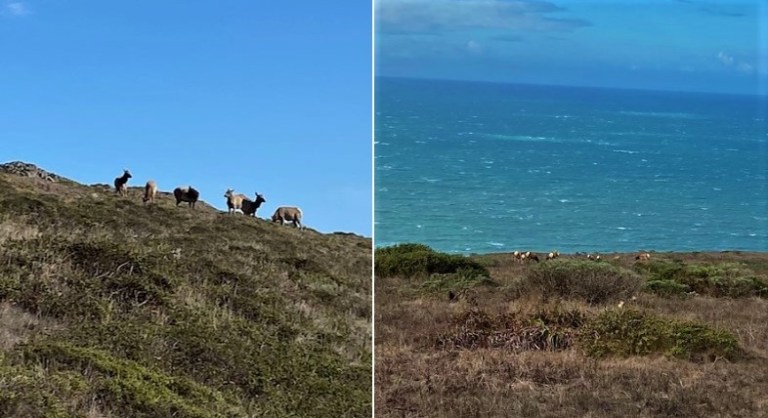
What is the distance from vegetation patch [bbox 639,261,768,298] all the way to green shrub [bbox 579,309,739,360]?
1325 mm

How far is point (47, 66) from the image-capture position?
482 centimetres

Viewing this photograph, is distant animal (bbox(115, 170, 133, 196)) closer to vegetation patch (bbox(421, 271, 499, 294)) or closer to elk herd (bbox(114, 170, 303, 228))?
elk herd (bbox(114, 170, 303, 228))

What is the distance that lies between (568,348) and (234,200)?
6.19 metres

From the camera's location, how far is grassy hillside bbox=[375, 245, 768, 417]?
2623 mm

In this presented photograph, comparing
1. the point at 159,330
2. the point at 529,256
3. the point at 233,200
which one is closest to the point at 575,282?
the point at 159,330

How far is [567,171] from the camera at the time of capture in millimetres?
6625

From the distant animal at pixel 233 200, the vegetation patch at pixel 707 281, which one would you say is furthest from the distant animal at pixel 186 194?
the vegetation patch at pixel 707 281

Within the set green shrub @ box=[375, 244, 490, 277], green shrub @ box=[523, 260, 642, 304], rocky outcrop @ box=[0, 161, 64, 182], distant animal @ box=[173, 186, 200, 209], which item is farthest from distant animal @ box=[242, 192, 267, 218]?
green shrub @ box=[523, 260, 642, 304]

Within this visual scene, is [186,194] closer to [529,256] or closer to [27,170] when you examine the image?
[27,170]

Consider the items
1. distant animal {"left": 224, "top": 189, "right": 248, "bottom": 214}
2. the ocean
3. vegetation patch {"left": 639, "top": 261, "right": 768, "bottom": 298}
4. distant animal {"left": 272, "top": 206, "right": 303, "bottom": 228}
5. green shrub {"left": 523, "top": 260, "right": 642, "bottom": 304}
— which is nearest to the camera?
green shrub {"left": 523, "top": 260, "right": 642, "bottom": 304}

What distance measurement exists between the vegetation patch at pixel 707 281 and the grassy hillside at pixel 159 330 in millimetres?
1860

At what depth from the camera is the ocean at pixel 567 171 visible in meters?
5.94

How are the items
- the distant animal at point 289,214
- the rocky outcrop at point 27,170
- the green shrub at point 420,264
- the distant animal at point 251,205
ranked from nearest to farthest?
the green shrub at point 420,264 → the rocky outcrop at point 27,170 → the distant animal at point 289,214 → the distant animal at point 251,205

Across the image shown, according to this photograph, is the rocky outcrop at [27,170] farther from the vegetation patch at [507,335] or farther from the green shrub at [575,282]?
the vegetation patch at [507,335]
